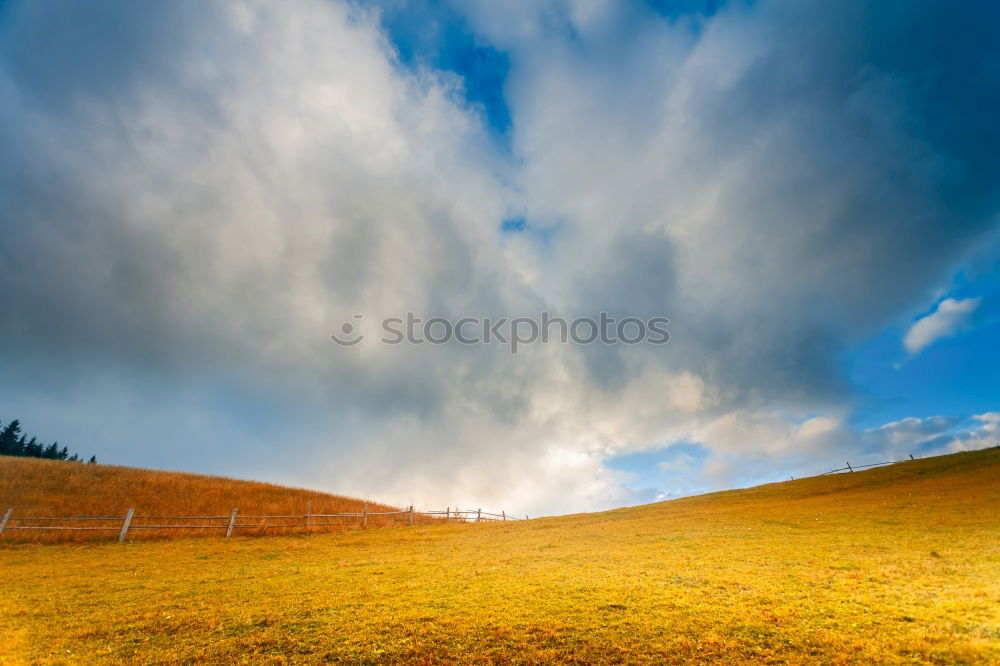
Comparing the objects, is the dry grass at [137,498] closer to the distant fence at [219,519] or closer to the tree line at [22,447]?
the distant fence at [219,519]

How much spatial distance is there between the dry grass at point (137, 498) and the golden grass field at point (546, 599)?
7.01 m

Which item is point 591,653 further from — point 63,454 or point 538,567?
point 63,454

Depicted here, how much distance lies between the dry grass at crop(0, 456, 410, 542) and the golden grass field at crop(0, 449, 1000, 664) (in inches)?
276

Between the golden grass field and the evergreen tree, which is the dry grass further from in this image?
the evergreen tree

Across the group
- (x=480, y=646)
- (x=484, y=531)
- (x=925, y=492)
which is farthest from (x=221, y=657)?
(x=925, y=492)

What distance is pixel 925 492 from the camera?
109 ft

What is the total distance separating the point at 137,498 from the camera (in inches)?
1564

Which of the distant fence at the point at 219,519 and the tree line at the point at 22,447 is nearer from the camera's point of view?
the distant fence at the point at 219,519

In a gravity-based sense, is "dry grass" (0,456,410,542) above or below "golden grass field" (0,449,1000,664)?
above

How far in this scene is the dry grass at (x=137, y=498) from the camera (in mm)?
31516

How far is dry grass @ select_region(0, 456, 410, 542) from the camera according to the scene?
31516 mm

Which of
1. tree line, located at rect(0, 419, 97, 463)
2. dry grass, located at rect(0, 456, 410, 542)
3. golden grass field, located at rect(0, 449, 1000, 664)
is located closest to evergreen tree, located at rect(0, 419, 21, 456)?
tree line, located at rect(0, 419, 97, 463)

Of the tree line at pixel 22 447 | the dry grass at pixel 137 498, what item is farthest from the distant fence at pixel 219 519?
the tree line at pixel 22 447

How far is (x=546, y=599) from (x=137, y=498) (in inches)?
1801
